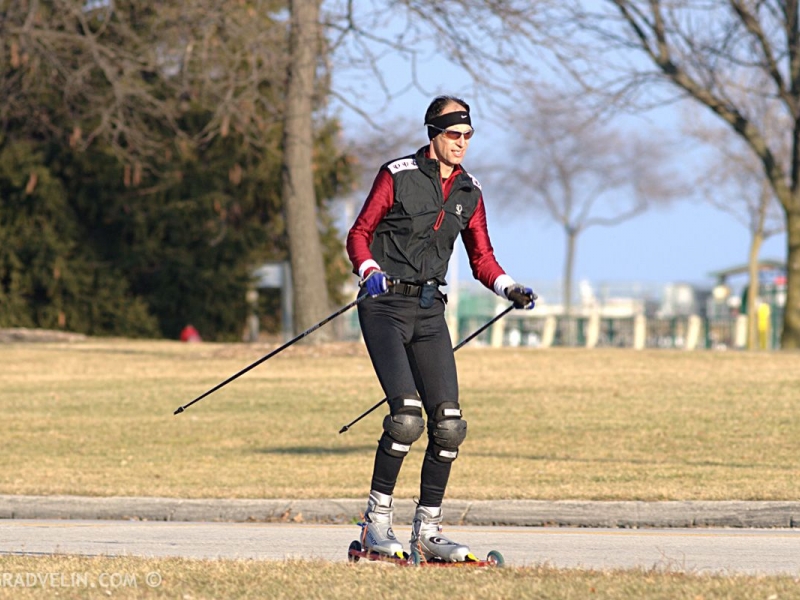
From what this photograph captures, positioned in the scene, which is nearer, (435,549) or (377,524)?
(435,549)

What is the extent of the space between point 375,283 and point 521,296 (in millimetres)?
758

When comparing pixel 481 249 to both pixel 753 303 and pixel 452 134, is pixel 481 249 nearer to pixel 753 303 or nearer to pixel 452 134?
pixel 452 134

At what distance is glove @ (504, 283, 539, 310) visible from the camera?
675 cm

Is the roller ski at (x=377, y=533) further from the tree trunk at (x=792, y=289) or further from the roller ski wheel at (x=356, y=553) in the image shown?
the tree trunk at (x=792, y=289)

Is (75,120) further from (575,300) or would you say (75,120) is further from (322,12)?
(575,300)

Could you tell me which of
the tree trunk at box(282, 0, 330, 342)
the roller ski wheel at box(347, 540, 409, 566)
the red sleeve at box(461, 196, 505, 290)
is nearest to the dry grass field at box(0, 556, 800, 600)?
the roller ski wheel at box(347, 540, 409, 566)

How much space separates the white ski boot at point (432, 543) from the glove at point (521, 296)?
1042 mm

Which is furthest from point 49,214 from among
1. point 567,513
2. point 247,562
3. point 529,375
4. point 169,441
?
point 247,562

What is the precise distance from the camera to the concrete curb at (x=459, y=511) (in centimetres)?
949

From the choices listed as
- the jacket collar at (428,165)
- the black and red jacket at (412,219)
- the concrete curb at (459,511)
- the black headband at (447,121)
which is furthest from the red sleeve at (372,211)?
the concrete curb at (459,511)

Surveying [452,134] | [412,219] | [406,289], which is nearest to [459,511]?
[406,289]

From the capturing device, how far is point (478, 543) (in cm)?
848

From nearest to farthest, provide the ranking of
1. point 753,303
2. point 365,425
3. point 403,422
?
point 403,422 < point 365,425 < point 753,303

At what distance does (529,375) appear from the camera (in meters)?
20.4
